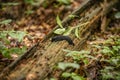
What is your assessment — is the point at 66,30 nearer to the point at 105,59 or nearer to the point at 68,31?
the point at 68,31

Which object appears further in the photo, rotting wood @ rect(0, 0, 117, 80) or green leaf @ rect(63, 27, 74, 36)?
green leaf @ rect(63, 27, 74, 36)

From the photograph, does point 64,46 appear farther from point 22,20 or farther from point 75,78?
point 22,20

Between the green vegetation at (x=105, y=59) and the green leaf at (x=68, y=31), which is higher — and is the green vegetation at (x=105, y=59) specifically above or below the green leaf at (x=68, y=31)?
below

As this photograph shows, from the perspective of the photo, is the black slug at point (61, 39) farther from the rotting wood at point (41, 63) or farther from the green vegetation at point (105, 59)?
the green vegetation at point (105, 59)

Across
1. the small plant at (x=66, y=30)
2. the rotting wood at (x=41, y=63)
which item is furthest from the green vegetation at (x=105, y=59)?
the small plant at (x=66, y=30)

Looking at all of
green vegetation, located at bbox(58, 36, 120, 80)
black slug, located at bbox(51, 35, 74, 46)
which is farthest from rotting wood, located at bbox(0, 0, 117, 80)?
green vegetation, located at bbox(58, 36, 120, 80)

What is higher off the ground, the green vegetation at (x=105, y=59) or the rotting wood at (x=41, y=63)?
the rotting wood at (x=41, y=63)

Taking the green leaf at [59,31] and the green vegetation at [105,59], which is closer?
the green vegetation at [105,59]

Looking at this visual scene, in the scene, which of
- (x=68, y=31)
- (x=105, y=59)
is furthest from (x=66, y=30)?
(x=105, y=59)

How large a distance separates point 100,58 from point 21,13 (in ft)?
8.32

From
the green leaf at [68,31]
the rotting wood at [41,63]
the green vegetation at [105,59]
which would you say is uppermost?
the green leaf at [68,31]

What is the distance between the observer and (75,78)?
271 cm

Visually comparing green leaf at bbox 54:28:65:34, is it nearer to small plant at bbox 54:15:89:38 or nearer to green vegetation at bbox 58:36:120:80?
small plant at bbox 54:15:89:38

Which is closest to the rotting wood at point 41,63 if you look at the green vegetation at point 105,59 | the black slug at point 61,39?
the black slug at point 61,39
